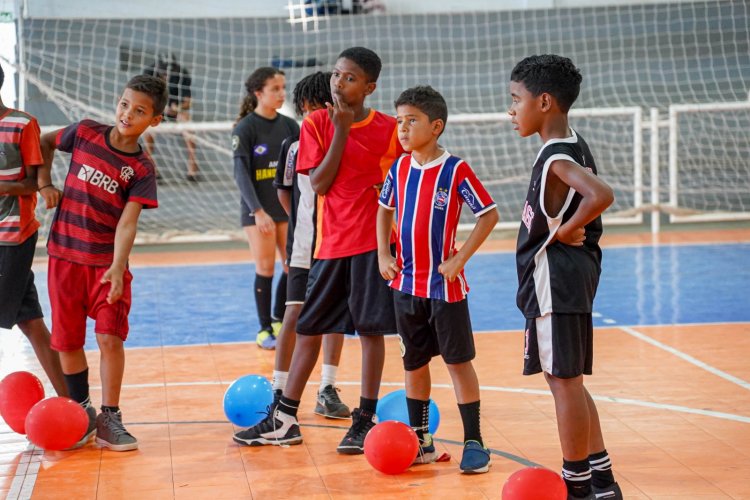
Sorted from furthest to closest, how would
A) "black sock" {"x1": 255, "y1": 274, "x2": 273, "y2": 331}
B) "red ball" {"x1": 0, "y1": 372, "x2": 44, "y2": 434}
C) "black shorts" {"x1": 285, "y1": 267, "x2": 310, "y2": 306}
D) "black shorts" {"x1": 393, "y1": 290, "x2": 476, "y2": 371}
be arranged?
"black sock" {"x1": 255, "y1": 274, "x2": 273, "y2": 331} → "black shorts" {"x1": 285, "y1": 267, "x2": 310, "y2": 306} → "red ball" {"x1": 0, "y1": 372, "x2": 44, "y2": 434} → "black shorts" {"x1": 393, "y1": 290, "x2": 476, "y2": 371}

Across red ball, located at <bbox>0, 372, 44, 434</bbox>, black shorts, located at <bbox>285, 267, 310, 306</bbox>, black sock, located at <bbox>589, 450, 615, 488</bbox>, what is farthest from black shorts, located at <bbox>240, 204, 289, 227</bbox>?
black sock, located at <bbox>589, 450, 615, 488</bbox>

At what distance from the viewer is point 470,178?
379cm

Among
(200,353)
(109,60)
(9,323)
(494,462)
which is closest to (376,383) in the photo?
(494,462)

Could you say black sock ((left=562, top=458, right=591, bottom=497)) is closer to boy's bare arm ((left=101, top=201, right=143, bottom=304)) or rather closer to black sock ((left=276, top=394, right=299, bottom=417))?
black sock ((left=276, top=394, right=299, bottom=417))

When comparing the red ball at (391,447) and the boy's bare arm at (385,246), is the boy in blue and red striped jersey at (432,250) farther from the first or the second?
the red ball at (391,447)

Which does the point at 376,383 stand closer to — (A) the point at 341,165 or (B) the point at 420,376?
(B) the point at 420,376

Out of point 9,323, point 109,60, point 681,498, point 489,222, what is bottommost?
point 681,498

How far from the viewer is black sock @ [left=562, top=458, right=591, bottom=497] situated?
127 inches

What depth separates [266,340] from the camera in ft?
20.4

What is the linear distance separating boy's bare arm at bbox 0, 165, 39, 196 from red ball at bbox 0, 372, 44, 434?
80 centimetres

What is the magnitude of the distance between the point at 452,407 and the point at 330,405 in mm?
576

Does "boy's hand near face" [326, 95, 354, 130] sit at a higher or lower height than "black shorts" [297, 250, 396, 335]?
higher

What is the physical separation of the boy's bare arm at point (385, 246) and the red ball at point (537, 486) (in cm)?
96

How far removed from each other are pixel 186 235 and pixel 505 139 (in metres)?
4.75
